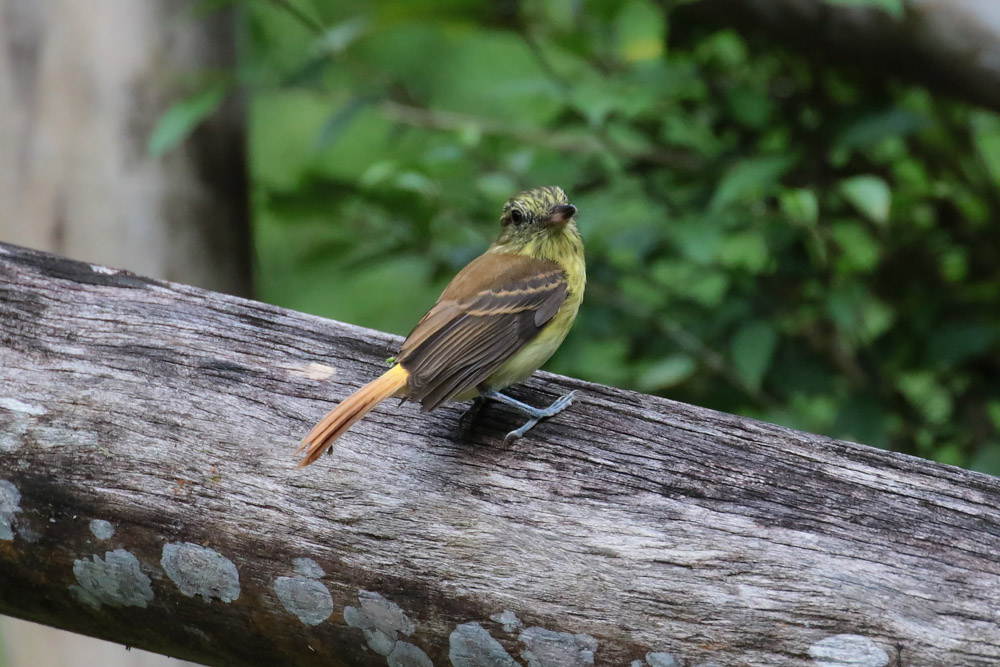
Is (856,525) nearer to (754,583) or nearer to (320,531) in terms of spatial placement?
(754,583)

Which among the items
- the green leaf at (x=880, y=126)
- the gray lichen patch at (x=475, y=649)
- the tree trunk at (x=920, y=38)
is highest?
the tree trunk at (x=920, y=38)

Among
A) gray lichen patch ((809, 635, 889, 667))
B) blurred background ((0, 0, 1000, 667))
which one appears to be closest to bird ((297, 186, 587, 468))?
blurred background ((0, 0, 1000, 667))

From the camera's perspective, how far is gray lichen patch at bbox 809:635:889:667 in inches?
71.6

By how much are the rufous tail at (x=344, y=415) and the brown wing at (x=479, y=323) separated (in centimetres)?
5

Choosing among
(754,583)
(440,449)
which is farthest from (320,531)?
(754,583)

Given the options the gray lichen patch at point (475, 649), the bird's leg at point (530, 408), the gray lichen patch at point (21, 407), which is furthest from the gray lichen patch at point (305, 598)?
the gray lichen patch at point (21, 407)

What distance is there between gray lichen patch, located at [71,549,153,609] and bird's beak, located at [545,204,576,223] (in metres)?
1.46

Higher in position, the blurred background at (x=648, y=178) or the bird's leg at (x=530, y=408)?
the blurred background at (x=648, y=178)

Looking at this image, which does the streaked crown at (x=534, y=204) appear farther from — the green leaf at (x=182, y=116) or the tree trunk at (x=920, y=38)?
the tree trunk at (x=920, y=38)

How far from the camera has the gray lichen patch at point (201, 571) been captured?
2037 mm

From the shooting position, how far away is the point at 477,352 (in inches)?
95.8

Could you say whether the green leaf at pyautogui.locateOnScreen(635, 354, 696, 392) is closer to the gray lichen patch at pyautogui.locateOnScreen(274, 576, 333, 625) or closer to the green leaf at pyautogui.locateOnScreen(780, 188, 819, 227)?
the green leaf at pyautogui.locateOnScreen(780, 188, 819, 227)

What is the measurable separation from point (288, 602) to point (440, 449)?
0.48 metres

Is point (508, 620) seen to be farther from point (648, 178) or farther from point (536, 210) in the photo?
point (648, 178)
